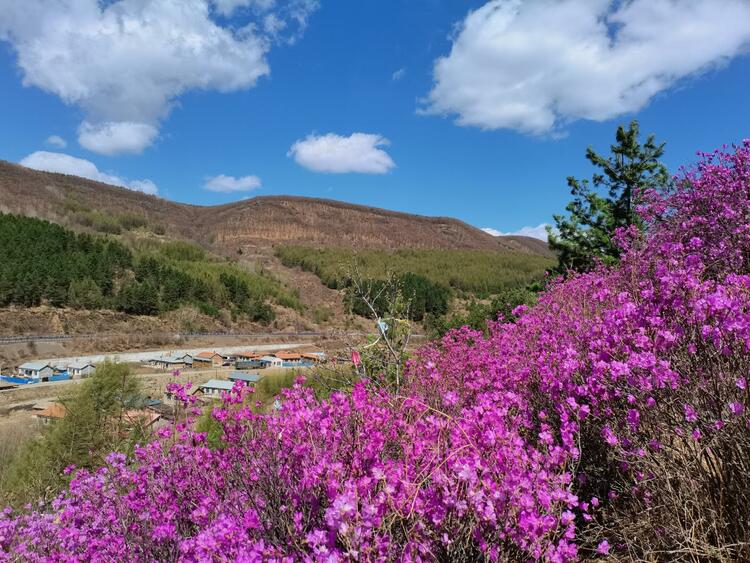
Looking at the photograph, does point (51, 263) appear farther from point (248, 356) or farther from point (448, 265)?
point (448, 265)

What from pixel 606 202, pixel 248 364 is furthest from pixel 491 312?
pixel 248 364

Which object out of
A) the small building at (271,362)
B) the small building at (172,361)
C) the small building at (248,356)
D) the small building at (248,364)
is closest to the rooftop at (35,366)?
the small building at (172,361)

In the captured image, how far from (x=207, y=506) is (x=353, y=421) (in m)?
0.97

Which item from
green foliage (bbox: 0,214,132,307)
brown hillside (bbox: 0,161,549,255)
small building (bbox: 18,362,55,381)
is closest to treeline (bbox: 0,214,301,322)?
green foliage (bbox: 0,214,132,307)

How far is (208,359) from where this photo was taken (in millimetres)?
46250

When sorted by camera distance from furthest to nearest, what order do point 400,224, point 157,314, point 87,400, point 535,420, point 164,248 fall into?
1. point 400,224
2. point 164,248
3. point 157,314
4. point 87,400
5. point 535,420

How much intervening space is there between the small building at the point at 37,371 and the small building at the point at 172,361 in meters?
8.11

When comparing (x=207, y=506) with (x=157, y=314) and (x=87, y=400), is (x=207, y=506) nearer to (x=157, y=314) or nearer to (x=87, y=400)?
(x=87, y=400)

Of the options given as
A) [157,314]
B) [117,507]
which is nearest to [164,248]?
[157,314]

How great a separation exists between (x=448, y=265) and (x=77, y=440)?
12597 centimetres

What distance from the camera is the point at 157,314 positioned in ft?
212

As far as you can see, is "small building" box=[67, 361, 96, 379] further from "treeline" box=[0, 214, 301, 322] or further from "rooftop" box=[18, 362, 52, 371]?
"treeline" box=[0, 214, 301, 322]

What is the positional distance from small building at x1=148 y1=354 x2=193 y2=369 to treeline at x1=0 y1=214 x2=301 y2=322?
67.7 feet

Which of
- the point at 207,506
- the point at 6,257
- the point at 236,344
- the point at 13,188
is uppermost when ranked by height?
the point at 13,188
